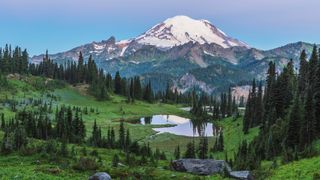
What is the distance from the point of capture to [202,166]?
45031 millimetres

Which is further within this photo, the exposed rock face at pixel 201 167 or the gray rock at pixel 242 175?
the exposed rock face at pixel 201 167

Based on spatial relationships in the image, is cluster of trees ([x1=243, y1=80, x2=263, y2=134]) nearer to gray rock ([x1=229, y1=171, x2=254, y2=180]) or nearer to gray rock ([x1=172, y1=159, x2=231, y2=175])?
gray rock ([x1=172, y1=159, x2=231, y2=175])

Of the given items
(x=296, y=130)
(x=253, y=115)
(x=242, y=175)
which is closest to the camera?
(x=242, y=175)

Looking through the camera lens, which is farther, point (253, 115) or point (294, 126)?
point (253, 115)

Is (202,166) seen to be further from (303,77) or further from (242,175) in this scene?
(303,77)

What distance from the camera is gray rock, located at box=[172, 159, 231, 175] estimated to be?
146 feet

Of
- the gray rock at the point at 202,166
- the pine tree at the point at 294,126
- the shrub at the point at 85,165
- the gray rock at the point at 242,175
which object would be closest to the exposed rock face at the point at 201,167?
the gray rock at the point at 202,166

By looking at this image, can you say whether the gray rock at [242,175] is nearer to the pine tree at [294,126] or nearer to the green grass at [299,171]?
the green grass at [299,171]

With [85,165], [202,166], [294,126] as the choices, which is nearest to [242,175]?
[202,166]

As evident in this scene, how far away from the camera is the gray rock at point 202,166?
4444 centimetres

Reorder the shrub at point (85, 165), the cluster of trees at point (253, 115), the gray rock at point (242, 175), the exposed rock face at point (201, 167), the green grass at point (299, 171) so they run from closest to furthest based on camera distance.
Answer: the green grass at point (299, 171) < the gray rock at point (242, 175) < the shrub at point (85, 165) < the exposed rock face at point (201, 167) < the cluster of trees at point (253, 115)

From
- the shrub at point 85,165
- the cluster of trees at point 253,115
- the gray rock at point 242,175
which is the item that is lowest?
the gray rock at point 242,175

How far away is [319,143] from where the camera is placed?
6241cm

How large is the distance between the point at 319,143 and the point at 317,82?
756 inches
